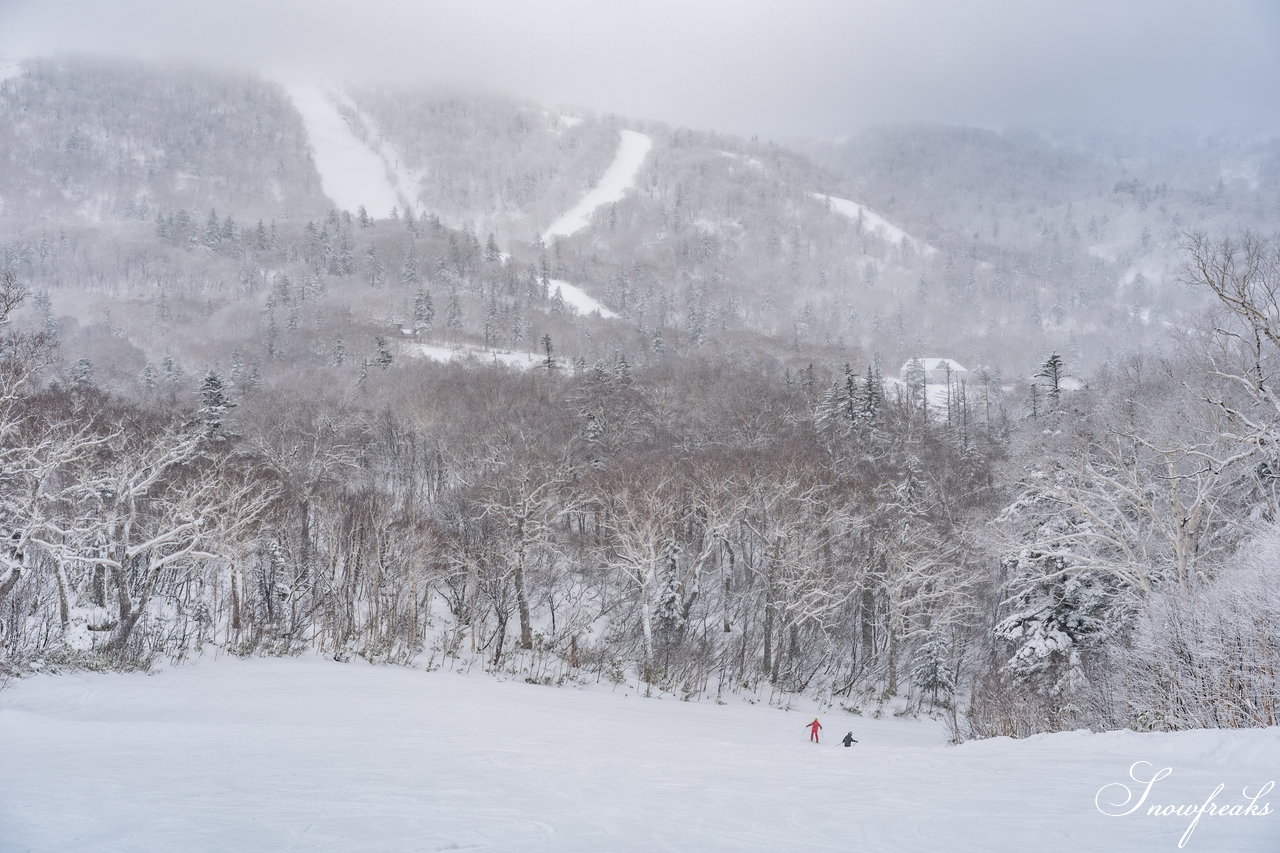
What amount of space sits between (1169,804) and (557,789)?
214 inches

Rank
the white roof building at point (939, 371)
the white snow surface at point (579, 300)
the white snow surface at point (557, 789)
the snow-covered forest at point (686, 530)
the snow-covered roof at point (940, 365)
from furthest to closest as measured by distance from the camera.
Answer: the white snow surface at point (579, 300), the snow-covered roof at point (940, 365), the white roof building at point (939, 371), the snow-covered forest at point (686, 530), the white snow surface at point (557, 789)

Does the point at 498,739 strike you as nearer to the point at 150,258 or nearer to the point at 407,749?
the point at 407,749

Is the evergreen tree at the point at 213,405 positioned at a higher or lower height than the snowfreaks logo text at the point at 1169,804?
higher

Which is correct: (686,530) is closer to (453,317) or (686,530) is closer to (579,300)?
(453,317)

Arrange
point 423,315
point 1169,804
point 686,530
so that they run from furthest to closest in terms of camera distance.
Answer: point 423,315 < point 686,530 < point 1169,804

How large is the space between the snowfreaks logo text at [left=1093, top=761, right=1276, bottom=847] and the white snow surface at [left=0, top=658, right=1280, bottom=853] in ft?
0.21

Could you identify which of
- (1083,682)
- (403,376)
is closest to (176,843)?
(1083,682)

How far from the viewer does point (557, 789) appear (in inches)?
273

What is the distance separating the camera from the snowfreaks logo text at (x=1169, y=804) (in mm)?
4941

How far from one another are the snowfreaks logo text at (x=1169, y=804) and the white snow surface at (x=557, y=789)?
64mm

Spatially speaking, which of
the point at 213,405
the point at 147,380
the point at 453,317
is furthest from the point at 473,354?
the point at 213,405

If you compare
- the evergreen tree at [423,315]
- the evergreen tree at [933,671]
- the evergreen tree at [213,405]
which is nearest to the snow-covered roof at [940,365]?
the evergreen tree at [423,315]

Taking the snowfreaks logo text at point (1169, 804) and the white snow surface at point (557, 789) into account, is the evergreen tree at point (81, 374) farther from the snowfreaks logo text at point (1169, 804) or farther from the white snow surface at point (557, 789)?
the snowfreaks logo text at point (1169, 804)

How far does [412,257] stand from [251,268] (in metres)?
44.5
